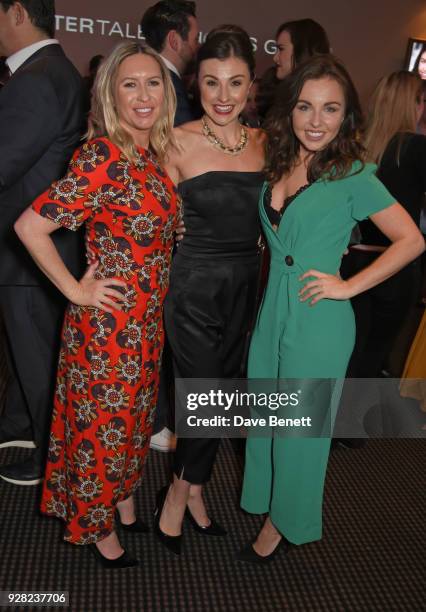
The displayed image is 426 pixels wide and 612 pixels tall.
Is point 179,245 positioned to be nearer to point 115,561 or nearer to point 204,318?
point 204,318

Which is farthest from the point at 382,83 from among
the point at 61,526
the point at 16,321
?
the point at 61,526

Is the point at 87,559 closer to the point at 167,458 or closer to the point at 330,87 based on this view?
the point at 167,458

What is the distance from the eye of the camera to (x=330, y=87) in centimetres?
170

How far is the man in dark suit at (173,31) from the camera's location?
2.72 m

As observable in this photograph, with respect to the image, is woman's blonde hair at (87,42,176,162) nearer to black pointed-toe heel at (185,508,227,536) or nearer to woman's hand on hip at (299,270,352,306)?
woman's hand on hip at (299,270,352,306)

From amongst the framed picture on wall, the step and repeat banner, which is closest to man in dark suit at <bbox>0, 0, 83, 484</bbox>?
the step and repeat banner

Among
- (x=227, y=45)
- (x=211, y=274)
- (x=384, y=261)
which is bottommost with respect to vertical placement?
(x=211, y=274)

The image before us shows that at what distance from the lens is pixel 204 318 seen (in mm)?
1953

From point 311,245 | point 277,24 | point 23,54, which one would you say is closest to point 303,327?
point 311,245

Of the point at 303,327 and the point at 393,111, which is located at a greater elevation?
the point at 393,111

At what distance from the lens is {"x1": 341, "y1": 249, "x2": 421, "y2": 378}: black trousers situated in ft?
9.54

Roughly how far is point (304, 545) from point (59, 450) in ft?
3.13

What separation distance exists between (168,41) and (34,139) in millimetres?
1029
